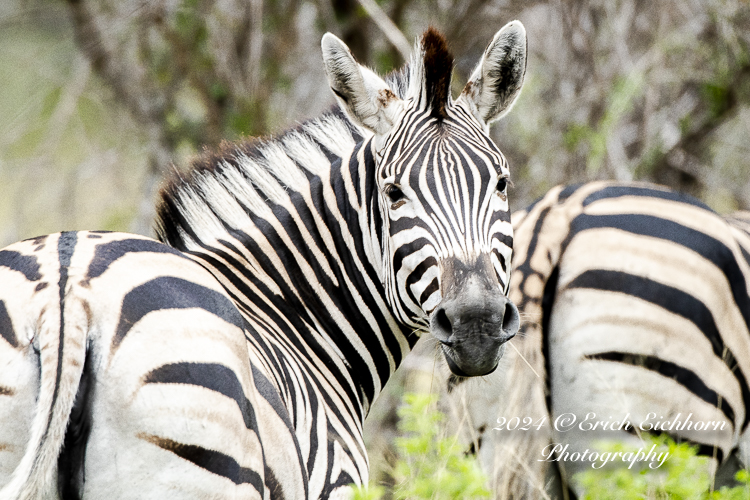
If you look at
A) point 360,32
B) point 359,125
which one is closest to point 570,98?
point 360,32

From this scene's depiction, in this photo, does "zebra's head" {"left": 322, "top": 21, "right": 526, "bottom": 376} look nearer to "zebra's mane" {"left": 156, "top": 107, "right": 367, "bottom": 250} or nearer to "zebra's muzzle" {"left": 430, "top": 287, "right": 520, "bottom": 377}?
"zebra's muzzle" {"left": 430, "top": 287, "right": 520, "bottom": 377}

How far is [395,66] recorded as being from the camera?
338 inches

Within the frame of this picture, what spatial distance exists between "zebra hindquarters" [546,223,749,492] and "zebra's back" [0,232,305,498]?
2504 mm

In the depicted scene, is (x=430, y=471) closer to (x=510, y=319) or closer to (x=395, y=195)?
(x=510, y=319)

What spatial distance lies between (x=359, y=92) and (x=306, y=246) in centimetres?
84

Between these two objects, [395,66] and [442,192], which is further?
[395,66]

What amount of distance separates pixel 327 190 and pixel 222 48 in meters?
5.75

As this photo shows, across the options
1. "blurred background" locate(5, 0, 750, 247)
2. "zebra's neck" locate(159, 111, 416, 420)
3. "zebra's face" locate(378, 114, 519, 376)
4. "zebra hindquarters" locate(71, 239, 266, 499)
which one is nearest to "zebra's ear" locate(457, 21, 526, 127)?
"zebra's face" locate(378, 114, 519, 376)

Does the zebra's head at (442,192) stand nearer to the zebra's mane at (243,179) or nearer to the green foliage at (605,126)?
the zebra's mane at (243,179)

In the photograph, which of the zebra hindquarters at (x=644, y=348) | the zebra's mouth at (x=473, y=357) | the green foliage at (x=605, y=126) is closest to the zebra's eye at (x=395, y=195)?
the zebra's mouth at (x=473, y=357)

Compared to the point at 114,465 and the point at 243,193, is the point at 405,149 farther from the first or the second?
the point at 114,465

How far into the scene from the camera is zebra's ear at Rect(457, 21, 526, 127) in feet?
11.3

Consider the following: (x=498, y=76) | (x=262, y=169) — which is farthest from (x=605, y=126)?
(x=262, y=169)

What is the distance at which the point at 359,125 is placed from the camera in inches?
139
